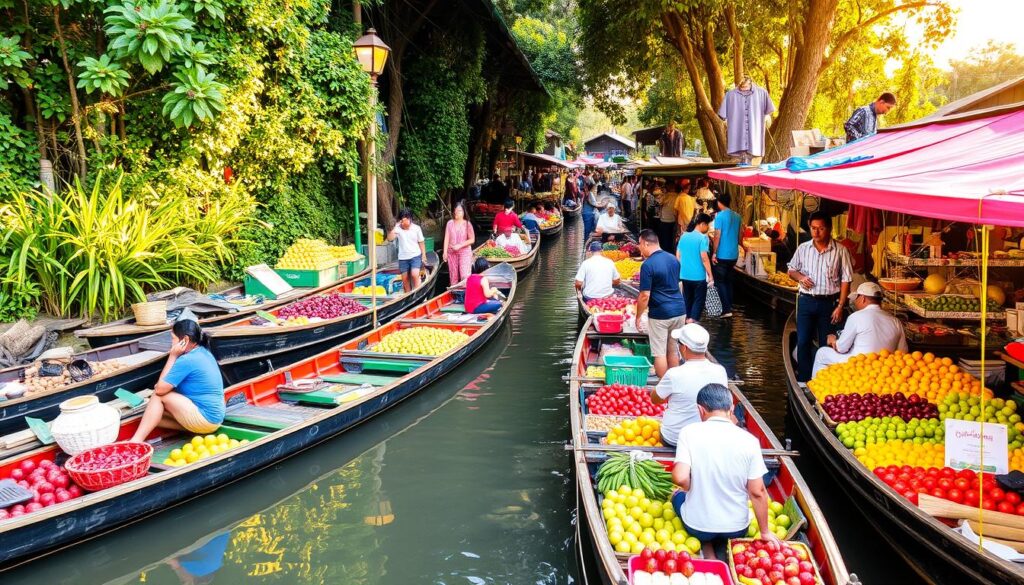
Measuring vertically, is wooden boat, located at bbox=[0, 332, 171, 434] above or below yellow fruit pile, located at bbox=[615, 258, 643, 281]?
below

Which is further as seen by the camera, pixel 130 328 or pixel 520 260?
pixel 520 260

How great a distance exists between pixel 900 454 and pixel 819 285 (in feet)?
8.58

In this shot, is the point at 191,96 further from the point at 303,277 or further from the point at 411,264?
the point at 411,264

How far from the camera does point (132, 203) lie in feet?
29.2

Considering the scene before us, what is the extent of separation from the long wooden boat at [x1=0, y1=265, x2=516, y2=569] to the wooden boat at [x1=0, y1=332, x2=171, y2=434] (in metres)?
0.91

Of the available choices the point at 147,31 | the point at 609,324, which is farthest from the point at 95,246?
the point at 609,324

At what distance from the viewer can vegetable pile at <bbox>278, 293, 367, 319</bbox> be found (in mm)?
9688

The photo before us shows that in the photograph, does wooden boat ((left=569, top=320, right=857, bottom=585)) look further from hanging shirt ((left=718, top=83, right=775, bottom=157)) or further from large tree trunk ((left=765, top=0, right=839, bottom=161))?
large tree trunk ((left=765, top=0, right=839, bottom=161))

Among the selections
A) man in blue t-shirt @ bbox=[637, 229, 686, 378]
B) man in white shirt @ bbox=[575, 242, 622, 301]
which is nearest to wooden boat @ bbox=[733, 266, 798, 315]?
man in white shirt @ bbox=[575, 242, 622, 301]

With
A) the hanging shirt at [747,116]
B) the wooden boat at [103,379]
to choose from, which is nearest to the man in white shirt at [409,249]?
the wooden boat at [103,379]

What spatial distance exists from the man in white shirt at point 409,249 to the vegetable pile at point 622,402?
19.6ft

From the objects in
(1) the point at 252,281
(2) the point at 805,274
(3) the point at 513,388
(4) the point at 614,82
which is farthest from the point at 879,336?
(4) the point at 614,82

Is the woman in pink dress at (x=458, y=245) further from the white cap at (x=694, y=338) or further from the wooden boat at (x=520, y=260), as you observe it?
the white cap at (x=694, y=338)

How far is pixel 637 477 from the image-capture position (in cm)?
456
